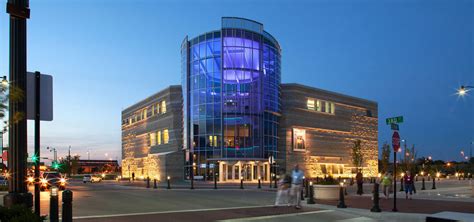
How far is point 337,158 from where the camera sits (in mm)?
74750

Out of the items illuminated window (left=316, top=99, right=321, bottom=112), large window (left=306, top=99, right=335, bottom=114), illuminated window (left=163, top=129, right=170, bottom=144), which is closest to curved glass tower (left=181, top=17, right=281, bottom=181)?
illuminated window (left=163, top=129, right=170, bottom=144)

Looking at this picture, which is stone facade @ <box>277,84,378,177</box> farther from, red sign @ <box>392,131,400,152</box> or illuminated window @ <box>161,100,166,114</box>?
red sign @ <box>392,131,400,152</box>

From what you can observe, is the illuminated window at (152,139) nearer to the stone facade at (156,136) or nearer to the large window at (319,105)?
the stone facade at (156,136)

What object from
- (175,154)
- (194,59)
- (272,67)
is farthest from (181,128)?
(272,67)

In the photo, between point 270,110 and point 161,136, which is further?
point 161,136

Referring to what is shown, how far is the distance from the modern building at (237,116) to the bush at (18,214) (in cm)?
4423

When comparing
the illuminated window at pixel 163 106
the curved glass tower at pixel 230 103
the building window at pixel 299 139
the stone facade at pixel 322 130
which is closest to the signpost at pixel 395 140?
the curved glass tower at pixel 230 103

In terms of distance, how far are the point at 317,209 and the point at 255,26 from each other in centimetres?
4496

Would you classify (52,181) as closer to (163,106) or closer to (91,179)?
(163,106)

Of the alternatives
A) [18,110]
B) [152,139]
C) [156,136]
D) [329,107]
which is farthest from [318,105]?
[18,110]

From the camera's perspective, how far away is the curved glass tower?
58.3 m

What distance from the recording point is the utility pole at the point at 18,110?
798 cm

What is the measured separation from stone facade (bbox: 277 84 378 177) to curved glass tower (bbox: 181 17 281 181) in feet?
17.7

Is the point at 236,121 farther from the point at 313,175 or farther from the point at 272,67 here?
the point at 313,175
